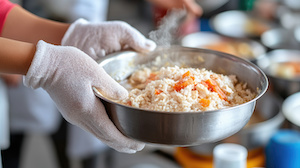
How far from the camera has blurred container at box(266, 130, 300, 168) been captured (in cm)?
172

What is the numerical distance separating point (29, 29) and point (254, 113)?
53.1 inches

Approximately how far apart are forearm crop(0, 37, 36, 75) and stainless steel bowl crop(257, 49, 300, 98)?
163 centimetres

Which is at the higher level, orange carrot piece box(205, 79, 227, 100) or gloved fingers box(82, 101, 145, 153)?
orange carrot piece box(205, 79, 227, 100)

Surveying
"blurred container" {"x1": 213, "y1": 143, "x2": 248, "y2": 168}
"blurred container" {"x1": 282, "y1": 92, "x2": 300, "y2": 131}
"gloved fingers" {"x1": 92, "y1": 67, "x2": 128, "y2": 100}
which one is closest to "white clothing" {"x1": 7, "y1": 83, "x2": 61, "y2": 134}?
"blurred container" {"x1": 213, "y1": 143, "x2": 248, "y2": 168}

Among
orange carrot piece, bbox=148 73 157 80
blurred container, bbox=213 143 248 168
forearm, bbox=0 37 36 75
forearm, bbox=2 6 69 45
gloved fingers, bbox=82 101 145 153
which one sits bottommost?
blurred container, bbox=213 143 248 168

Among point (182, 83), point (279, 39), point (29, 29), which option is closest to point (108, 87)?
point (182, 83)

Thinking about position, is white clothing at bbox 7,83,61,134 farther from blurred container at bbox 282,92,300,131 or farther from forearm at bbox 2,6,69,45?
blurred container at bbox 282,92,300,131

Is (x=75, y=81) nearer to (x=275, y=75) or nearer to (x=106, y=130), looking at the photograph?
(x=106, y=130)

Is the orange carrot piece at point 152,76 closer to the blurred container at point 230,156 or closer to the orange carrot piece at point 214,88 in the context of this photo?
the orange carrot piece at point 214,88

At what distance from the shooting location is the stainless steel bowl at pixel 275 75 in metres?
2.30

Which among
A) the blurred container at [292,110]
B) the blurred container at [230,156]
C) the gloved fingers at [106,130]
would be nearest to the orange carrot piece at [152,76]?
the gloved fingers at [106,130]

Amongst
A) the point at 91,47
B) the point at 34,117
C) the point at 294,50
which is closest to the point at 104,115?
the point at 91,47

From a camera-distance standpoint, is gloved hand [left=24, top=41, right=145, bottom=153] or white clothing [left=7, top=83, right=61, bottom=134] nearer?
gloved hand [left=24, top=41, right=145, bottom=153]

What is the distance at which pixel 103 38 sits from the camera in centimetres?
134
